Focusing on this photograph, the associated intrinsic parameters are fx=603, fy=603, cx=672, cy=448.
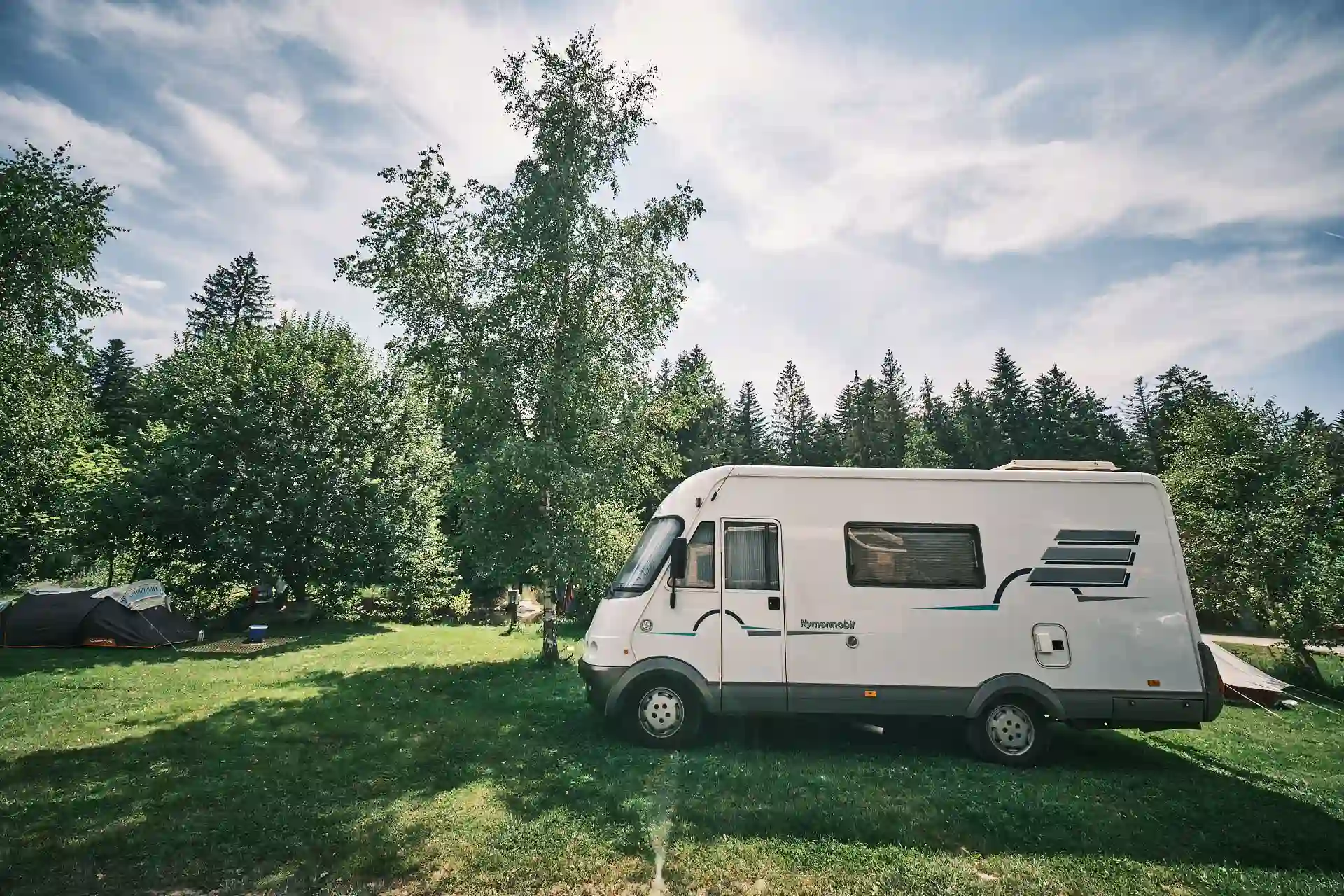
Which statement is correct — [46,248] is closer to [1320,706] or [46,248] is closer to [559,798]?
[559,798]

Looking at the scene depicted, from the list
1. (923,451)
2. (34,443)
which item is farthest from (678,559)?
(923,451)

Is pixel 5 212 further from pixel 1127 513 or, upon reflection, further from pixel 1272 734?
pixel 1272 734

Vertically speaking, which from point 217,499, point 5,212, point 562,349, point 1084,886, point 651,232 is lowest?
point 1084,886

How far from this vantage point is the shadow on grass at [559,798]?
17.6 ft

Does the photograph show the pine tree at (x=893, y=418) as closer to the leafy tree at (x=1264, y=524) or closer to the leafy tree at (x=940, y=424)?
the leafy tree at (x=940, y=424)

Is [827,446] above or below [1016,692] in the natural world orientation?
above

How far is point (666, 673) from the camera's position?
27.1ft

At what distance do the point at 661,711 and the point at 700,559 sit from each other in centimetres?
216

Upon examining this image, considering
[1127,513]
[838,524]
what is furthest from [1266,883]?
[838,524]

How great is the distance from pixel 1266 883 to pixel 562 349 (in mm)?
13659

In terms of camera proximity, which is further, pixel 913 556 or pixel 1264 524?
pixel 1264 524

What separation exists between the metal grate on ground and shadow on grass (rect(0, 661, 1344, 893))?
31.1 ft

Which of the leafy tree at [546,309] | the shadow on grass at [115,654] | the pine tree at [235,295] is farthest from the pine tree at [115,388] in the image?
the leafy tree at [546,309]

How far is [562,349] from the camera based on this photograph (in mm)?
14602
